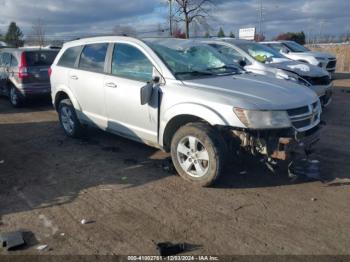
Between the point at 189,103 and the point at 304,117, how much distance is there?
4.77 feet

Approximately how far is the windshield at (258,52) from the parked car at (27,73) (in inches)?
220

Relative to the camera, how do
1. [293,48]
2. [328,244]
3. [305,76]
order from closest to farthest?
[328,244], [305,76], [293,48]

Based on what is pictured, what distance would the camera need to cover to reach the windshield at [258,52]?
9.91m

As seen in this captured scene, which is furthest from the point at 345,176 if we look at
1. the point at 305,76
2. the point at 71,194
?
the point at 305,76

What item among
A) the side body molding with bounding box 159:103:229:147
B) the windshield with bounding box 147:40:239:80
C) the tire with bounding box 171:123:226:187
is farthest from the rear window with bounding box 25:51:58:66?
the tire with bounding box 171:123:226:187

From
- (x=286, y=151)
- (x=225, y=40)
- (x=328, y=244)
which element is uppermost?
(x=225, y=40)

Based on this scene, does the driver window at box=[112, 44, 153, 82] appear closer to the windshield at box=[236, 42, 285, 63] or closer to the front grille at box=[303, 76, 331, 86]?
the windshield at box=[236, 42, 285, 63]

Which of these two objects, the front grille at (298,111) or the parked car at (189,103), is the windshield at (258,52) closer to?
the parked car at (189,103)

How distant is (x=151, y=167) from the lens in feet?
18.7

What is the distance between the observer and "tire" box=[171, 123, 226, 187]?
15.1 ft

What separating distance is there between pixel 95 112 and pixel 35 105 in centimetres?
608

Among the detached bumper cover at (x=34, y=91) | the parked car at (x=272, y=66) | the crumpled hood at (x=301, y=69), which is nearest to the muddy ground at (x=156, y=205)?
the parked car at (x=272, y=66)

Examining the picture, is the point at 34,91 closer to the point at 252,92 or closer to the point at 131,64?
the point at 131,64

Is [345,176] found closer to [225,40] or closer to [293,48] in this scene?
[225,40]
